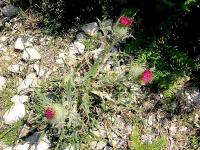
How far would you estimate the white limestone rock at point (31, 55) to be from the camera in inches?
151

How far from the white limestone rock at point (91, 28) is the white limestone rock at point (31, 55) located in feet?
1.53

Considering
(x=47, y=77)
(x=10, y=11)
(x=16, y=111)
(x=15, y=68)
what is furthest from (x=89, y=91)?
(x=10, y=11)

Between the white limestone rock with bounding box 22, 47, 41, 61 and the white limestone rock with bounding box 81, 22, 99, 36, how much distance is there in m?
0.46

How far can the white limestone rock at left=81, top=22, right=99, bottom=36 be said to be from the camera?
12.8 ft

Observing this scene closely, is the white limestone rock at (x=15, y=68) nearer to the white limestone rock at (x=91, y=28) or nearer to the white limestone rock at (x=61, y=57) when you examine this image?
the white limestone rock at (x=61, y=57)

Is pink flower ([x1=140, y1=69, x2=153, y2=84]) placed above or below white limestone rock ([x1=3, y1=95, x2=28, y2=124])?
above

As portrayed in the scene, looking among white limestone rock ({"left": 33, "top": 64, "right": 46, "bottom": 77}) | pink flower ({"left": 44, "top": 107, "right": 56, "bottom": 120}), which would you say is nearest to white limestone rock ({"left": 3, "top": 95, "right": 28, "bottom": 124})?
white limestone rock ({"left": 33, "top": 64, "right": 46, "bottom": 77})

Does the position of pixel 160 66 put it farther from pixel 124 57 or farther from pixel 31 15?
pixel 31 15

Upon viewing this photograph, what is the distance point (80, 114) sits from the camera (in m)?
3.49

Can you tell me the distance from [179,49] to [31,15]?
137 centimetres

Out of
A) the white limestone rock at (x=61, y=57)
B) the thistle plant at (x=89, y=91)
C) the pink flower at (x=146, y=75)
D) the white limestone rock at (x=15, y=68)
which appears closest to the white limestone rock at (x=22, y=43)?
the white limestone rock at (x=15, y=68)

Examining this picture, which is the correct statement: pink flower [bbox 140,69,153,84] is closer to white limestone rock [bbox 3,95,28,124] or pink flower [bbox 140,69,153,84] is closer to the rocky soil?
the rocky soil

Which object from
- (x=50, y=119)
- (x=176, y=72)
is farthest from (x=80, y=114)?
(x=176, y=72)

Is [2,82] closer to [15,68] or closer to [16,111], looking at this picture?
[15,68]
